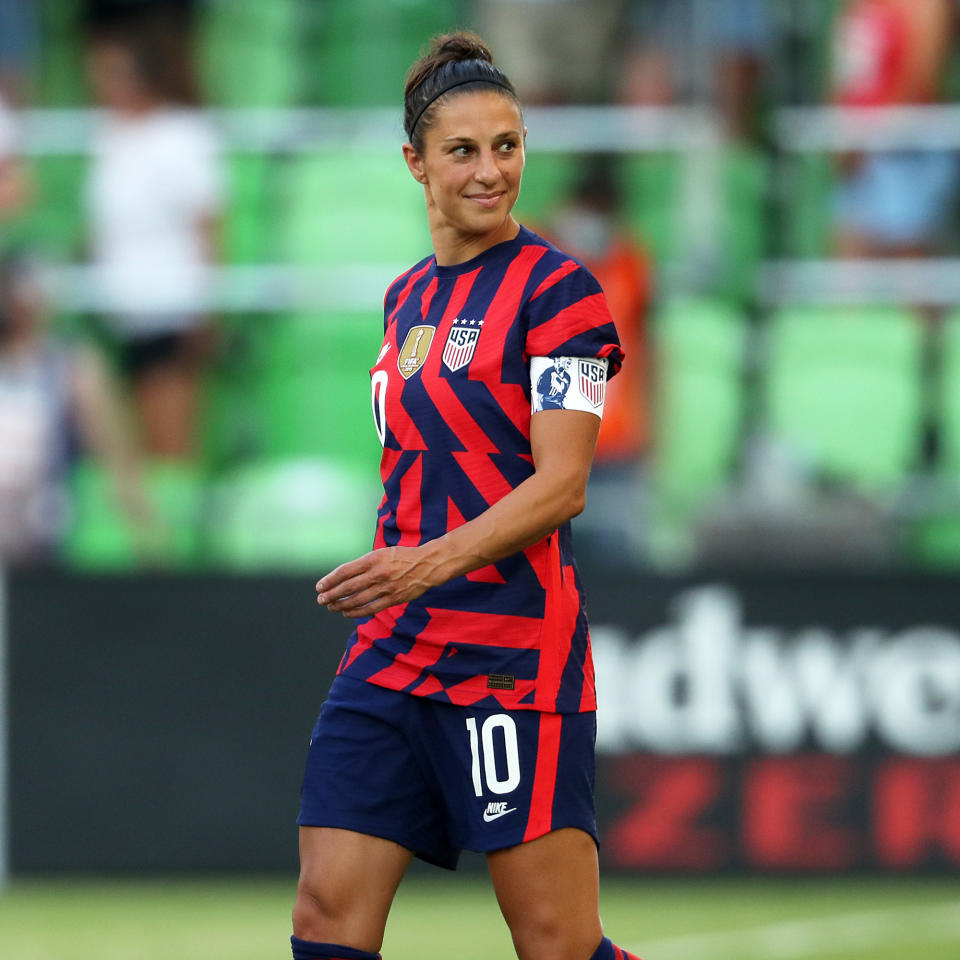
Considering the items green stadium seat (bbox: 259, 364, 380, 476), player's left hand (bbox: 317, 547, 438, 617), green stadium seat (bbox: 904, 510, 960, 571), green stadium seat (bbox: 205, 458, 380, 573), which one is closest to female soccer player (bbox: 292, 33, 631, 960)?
player's left hand (bbox: 317, 547, 438, 617)

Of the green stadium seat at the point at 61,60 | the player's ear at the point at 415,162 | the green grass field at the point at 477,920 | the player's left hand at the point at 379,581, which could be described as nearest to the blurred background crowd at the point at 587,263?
the green stadium seat at the point at 61,60

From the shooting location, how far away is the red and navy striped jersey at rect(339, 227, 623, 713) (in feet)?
10.7

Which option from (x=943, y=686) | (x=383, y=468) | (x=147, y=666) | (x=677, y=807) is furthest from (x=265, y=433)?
(x=383, y=468)

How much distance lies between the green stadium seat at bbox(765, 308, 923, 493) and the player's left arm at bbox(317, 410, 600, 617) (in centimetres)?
424

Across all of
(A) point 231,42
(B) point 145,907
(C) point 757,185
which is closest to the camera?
(B) point 145,907

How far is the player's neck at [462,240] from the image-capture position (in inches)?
133

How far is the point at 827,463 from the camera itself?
288 inches

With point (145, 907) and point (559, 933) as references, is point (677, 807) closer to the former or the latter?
point (145, 907)

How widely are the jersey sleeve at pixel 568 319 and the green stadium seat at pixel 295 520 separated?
3.88m

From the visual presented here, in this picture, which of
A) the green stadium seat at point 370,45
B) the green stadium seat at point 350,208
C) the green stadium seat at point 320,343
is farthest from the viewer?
the green stadium seat at point 370,45

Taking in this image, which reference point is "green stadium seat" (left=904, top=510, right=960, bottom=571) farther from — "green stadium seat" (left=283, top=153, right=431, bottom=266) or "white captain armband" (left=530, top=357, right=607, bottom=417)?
"white captain armband" (left=530, top=357, right=607, bottom=417)

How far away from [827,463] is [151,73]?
346 cm

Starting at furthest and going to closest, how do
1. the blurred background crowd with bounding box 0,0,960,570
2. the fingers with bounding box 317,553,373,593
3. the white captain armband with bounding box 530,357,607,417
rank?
the blurred background crowd with bounding box 0,0,960,570 → the white captain armband with bounding box 530,357,607,417 → the fingers with bounding box 317,553,373,593

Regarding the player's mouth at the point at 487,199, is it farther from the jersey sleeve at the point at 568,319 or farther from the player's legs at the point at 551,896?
the player's legs at the point at 551,896
